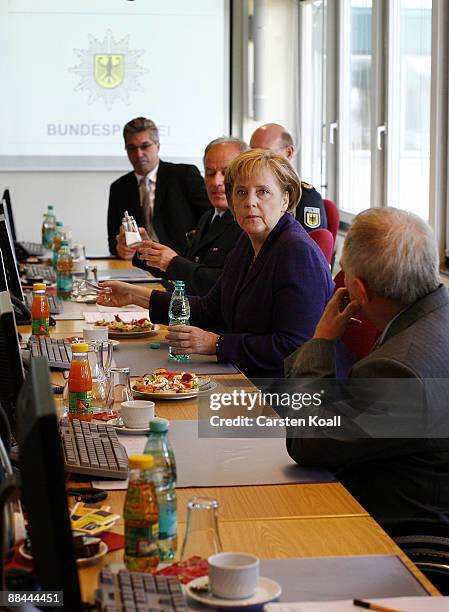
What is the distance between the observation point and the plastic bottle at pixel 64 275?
461cm

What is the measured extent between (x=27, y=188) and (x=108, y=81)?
1.11m

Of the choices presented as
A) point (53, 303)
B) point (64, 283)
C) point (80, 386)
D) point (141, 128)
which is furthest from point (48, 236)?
point (80, 386)

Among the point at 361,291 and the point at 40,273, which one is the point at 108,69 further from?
the point at 361,291

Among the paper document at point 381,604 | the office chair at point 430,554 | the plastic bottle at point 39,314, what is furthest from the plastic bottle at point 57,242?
the paper document at point 381,604

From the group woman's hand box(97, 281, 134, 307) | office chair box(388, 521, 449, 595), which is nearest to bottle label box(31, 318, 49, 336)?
Result: woman's hand box(97, 281, 134, 307)

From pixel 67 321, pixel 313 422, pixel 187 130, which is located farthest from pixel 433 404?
pixel 187 130

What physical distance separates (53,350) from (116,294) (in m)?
0.67

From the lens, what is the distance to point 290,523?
178cm

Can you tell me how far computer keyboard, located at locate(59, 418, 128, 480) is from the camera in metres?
1.96

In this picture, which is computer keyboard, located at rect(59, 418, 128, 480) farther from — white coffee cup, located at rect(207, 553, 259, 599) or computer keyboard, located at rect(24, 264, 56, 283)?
computer keyboard, located at rect(24, 264, 56, 283)

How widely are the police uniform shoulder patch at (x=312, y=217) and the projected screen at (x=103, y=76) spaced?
4.12m

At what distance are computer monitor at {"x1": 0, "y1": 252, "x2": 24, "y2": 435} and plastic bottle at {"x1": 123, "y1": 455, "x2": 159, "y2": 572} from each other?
2.67ft

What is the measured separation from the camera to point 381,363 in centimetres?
196

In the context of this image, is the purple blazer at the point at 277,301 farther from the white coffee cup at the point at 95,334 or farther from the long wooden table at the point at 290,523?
the long wooden table at the point at 290,523
